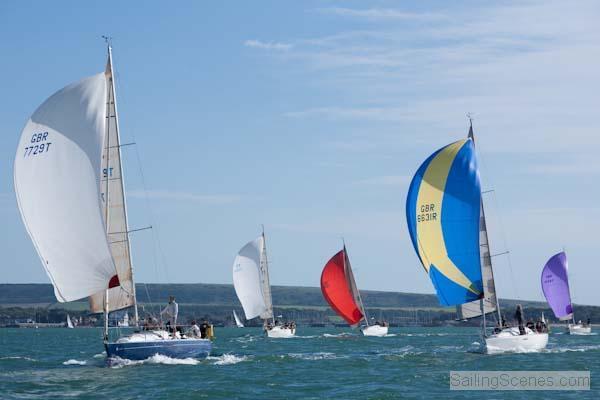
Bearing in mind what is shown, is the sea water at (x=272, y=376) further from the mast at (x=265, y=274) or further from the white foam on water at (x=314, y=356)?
the mast at (x=265, y=274)

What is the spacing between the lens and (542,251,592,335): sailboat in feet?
273

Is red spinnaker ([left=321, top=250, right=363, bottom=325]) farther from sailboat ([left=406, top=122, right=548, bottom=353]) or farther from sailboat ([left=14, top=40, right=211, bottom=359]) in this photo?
sailboat ([left=14, top=40, right=211, bottom=359])

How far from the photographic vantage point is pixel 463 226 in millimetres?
42406

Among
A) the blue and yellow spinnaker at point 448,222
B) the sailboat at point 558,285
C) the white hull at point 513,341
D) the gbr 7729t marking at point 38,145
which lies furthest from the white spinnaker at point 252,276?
the gbr 7729t marking at point 38,145

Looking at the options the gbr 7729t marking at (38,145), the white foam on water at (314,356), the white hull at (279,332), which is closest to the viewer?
the gbr 7729t marking at (38,145)

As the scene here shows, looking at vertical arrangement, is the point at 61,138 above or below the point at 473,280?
above

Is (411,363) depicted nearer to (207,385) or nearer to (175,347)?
(175,347)

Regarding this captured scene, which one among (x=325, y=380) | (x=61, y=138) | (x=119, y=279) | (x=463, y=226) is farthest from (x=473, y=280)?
(x=61, y=138)

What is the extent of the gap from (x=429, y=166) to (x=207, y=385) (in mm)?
15556

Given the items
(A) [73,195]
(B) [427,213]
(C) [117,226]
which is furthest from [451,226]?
(A) [73,195]

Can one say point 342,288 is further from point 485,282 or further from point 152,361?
point 152,361

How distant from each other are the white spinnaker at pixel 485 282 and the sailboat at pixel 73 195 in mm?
13688

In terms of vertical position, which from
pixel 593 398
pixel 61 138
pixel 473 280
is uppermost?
pixel 61 138

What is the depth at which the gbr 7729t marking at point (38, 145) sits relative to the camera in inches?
1362
